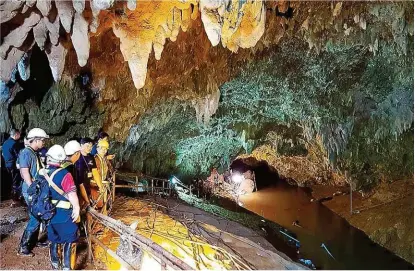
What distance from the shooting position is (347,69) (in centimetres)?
902

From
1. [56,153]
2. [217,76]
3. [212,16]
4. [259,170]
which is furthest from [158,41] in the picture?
[259,170]

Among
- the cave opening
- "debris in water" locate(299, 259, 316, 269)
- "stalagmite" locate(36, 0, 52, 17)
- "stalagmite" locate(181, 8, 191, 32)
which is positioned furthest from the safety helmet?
the cave opening

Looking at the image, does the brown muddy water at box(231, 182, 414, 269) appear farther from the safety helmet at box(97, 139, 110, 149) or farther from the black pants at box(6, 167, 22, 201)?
Answer: the black pants at box(6, 167, 22, 201)

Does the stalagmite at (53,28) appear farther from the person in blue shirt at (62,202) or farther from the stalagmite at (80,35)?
the person in blue shirt at (62,202)

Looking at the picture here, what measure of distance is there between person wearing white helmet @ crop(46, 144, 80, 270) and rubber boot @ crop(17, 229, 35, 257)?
2.61ft

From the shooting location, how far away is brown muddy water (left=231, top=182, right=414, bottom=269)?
9188 millimetres

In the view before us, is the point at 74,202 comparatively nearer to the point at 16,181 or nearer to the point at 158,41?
the point at 158,41

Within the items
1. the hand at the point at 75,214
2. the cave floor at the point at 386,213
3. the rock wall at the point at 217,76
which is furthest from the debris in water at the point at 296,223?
the hand at the point at 75,214

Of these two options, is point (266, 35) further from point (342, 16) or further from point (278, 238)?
point (278, 238)

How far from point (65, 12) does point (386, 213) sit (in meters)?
11.0

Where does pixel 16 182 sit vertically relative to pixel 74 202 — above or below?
below

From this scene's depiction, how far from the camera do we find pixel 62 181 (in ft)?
11.6

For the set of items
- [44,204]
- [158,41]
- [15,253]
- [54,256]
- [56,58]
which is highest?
[158,41]

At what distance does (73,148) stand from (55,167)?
0.47 meters
